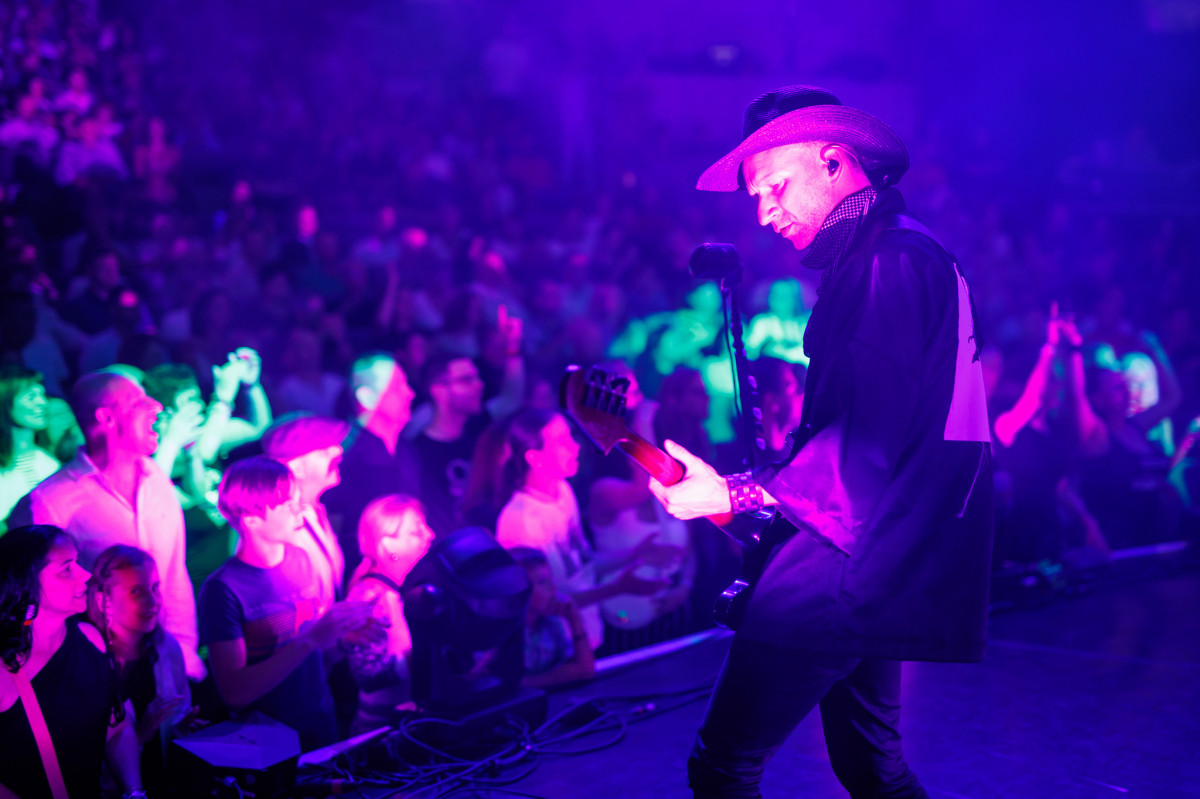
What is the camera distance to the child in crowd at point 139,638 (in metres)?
2.84

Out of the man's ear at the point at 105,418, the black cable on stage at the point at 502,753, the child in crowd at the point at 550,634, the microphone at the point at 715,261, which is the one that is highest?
the microphone at the point at 715,261

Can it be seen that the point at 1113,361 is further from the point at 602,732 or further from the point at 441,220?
the point at 441,220

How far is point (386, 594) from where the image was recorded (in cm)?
341

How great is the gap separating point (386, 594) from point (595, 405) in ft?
5.46

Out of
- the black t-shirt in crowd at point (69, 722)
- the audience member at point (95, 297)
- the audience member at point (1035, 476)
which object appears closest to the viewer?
the black t-shirt in crowd at point (69, 722)

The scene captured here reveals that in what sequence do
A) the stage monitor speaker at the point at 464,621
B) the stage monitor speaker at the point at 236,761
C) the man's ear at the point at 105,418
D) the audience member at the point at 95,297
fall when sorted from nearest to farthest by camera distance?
the stage monitor speaker at the point at 236,761
the stage monitor speaker at the point at 464,621
the man's ear at the point at 105,418
the audience member at the point at 95,297

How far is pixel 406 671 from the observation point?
132 inches

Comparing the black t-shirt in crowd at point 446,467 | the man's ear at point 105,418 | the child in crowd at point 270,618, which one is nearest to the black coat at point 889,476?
the child in crowd at point 270,618

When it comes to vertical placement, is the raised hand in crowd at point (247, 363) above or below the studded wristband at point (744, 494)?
above

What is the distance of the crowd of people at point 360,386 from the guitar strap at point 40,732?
22 mm

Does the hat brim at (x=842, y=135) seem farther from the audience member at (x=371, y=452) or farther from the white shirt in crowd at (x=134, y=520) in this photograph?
the audience member at (x=371, y=452)

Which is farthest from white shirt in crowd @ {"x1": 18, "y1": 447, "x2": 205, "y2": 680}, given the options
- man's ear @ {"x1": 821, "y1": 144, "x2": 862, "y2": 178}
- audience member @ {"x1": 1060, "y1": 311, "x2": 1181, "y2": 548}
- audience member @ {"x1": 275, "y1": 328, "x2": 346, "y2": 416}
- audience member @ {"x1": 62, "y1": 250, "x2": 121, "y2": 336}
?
audience member @ {"x1": 1060, "y1": 311, "x2": 1181, "y2": 548}

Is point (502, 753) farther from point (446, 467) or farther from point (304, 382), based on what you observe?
point (304, 382)

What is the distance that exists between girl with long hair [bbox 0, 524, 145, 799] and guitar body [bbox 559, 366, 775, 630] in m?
1.43
